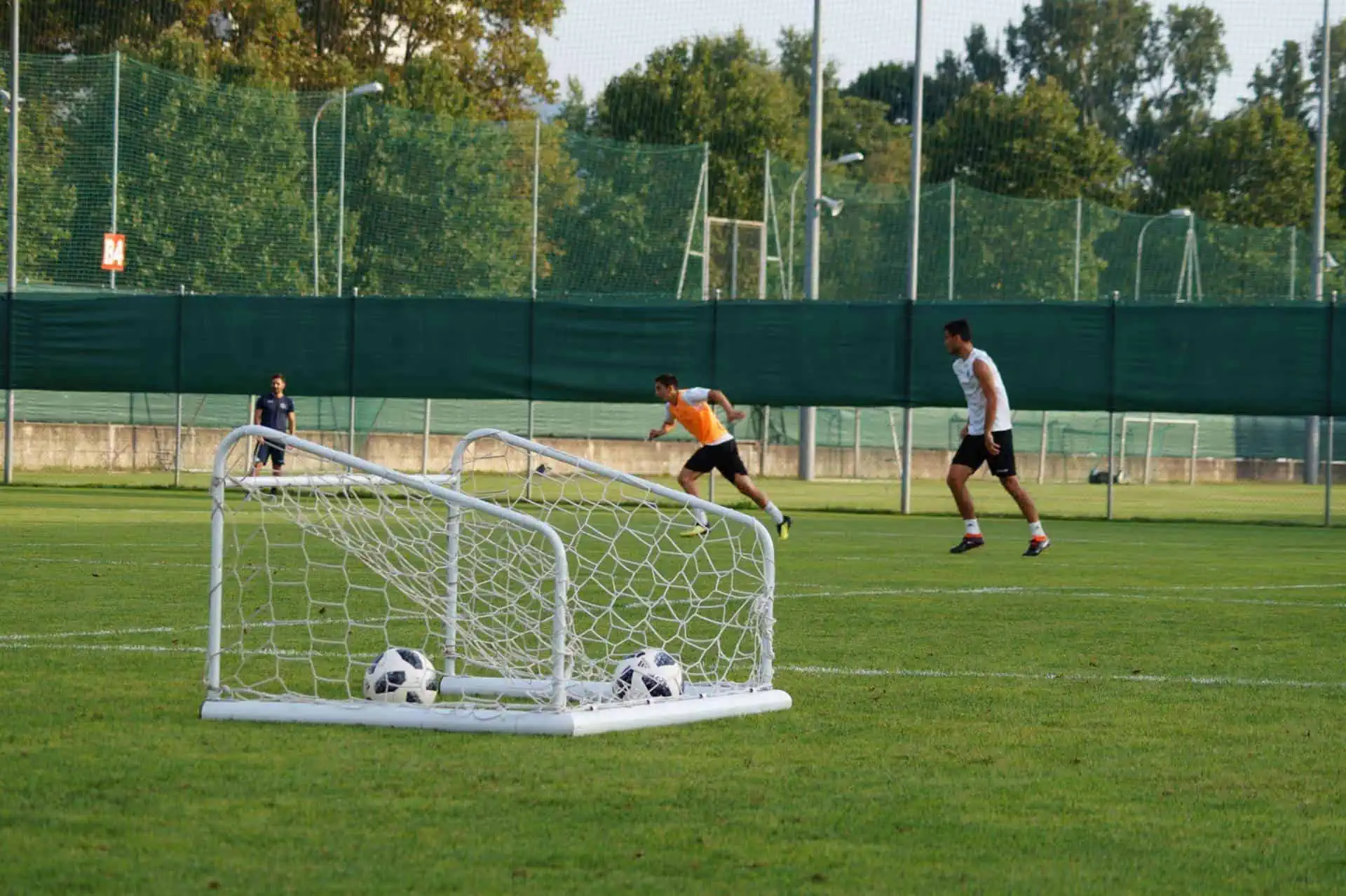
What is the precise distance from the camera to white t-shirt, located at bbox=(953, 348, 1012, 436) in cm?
1598

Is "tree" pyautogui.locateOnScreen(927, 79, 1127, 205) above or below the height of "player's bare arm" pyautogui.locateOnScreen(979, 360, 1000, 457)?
above

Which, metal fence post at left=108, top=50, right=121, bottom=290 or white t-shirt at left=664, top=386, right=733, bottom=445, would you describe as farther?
metal fence post at left=108, top=50, right=121, bottom=290

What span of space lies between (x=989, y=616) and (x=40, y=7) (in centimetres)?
3925

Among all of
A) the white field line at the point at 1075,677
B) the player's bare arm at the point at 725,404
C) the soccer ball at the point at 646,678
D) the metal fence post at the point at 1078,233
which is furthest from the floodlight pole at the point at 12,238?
the metal fence post at the point at 1078,233

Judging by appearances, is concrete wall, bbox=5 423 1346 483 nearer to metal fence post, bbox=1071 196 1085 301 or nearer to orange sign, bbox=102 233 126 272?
orange sign, bbox=102 233 126 272

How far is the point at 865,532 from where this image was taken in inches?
771

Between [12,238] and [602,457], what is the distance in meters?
13.0

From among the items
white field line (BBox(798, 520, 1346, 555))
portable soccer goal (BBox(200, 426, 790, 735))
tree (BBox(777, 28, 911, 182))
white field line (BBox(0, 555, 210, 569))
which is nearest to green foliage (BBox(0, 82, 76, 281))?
white field line (BBox(798, 520, 1346, 555))

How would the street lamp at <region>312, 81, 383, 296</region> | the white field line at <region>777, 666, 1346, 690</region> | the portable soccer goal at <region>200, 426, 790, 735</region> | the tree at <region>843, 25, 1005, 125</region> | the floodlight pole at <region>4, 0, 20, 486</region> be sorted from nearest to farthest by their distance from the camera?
the portable soccer goal at <region>200, 426, 790, 735</region>
the white field line at <region>777, 666, 1346, 690</region>
the floodlight pole at <region>4, 0, 20, 486</region>
the street lamp at <region>312, 81, 383, 296</region>
the tree at <region>843, 25, 1005, 125</region>

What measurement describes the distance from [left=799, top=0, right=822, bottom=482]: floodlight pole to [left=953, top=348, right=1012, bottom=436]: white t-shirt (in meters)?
13.2

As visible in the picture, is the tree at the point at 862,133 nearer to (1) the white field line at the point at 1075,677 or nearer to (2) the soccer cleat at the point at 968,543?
(2) the soccer cleat at the point at 968,543

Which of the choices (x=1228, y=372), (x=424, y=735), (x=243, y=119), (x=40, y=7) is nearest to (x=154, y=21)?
(x=40, y=7)

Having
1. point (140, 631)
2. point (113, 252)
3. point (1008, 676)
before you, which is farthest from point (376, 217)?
point (1008, 676)

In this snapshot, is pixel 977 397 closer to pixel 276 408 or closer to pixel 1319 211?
pixel 276 408
